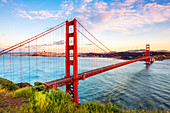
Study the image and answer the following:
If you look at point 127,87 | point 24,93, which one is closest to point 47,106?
point 24,93

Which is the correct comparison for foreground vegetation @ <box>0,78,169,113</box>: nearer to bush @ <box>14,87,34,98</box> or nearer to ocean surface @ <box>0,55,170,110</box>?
bush @ <box>14,87,34,98</box>

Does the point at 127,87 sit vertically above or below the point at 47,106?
below

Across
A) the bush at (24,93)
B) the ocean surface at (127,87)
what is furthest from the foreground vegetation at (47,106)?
the ocean surface at (127,87)

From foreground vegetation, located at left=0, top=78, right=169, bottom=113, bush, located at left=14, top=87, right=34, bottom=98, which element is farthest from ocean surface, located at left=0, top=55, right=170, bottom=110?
bush, located at left=14, top=87, right=34, bottom=98

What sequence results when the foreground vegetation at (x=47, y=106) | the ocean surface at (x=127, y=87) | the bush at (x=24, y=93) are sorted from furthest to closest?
the ocean surface at (x=127, y=87), the bush at (x=24, y=93), the foreground vegetation at (x=47, y=106)

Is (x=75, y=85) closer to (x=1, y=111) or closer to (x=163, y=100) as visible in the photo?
(x=1, y=111)

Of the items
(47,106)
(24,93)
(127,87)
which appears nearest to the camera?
(47,106)

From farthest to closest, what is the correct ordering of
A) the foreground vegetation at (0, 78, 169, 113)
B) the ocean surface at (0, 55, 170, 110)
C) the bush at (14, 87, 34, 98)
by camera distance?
the ocean surface at (0, 55, 170, 110) → the bush at (14, 87, 34, 98) → the foreground vegetation at (0, 78, 169, 113)

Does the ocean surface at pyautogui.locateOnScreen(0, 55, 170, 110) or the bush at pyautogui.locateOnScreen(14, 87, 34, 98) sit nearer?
the bush at pyautogui.locateOnScreen(14, 87, 34, 98)

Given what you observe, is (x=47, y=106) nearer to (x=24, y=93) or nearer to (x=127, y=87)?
(x=24, y=93)

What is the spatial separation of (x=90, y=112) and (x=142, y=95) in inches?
761

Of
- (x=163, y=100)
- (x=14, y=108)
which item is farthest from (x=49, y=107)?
(x=163, y=100)

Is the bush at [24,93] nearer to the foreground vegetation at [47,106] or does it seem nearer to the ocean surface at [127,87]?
the foreground vegetation at [47,106]

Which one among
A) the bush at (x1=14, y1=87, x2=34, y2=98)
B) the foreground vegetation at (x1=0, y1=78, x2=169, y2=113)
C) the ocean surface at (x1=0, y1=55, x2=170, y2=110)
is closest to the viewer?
the foreground vegetation at (x1=0, y1=78, x2=169, y2=113)
